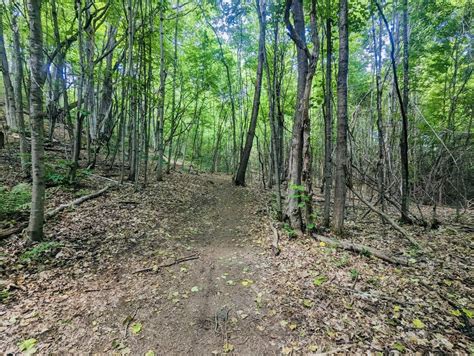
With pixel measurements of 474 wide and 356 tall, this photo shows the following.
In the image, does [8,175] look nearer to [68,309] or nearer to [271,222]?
[68,309]

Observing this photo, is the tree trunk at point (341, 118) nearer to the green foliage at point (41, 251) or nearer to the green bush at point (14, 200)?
the green foliage at point (41, 251)

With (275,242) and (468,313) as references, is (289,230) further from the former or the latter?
(468,313)

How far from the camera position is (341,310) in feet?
11.0

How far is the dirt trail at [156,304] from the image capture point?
9.80 ft

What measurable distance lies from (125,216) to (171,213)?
1397mm

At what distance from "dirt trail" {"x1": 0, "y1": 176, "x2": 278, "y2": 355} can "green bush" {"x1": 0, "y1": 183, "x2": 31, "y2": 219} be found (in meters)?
2.30

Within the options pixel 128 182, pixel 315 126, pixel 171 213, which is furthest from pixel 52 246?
pixel 315 126

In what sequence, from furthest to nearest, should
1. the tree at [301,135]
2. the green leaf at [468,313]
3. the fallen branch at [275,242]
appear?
the tree at [301,135] < the fallen branch at [275,242] < the green leaf at [468,313]

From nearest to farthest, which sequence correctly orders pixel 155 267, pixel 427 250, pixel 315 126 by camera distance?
1. pixel 155 267
2. pixel 427 250
3. pixel 315 126

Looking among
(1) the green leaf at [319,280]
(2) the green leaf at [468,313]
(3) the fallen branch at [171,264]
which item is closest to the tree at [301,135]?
(1) the green leaf at [319,280]

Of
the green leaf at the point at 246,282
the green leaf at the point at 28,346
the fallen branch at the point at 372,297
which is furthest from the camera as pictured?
the green leaf at the point at 246,282

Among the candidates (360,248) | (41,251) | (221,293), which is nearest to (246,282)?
(221,293)

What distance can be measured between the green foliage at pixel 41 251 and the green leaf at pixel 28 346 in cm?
188

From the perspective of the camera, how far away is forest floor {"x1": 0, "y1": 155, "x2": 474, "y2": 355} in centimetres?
296
